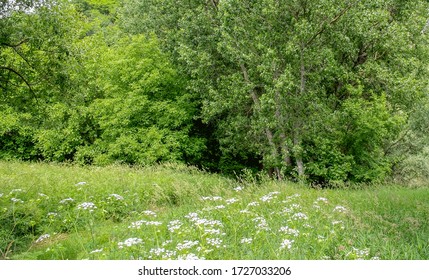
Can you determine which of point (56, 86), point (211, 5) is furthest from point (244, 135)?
point (56, 86)

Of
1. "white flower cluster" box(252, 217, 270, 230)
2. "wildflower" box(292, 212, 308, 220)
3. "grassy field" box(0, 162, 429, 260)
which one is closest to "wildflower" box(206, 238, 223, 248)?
"grassy field" box(0, 162, 429, 260)

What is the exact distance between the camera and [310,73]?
17.5 metres

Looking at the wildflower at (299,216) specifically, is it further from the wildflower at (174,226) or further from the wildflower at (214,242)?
the wildflower at (174,226)

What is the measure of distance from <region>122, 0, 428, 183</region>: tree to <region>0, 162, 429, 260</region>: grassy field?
6799 millimetres

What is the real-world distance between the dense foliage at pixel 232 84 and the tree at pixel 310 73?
74mm

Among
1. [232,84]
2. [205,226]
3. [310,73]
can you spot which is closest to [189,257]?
[205,226]

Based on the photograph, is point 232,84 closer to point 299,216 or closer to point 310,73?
A: point 310,73

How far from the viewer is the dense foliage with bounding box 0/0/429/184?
1339 centimetres

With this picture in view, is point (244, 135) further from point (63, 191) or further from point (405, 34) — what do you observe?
point (63, 191)

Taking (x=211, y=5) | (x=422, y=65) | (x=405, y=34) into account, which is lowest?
(x=422, y=65)

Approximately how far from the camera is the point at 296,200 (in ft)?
30.4

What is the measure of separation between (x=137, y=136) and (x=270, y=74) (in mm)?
9425

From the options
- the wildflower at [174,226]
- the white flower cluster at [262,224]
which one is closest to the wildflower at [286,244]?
the white flower cluster at [262,224]

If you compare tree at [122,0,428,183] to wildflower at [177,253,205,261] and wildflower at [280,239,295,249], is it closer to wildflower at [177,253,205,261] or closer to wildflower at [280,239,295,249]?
wildflower at [280,239,295,249]
